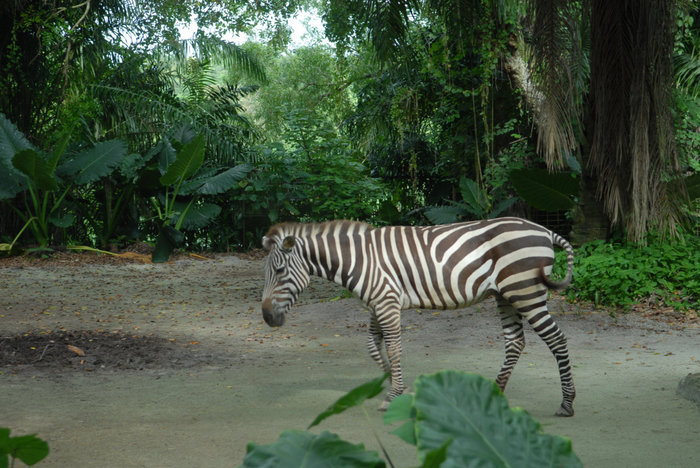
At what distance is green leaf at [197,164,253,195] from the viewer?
51.0ft

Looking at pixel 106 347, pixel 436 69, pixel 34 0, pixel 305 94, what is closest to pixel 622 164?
pixel 436 69

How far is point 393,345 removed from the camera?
5367 millimetres

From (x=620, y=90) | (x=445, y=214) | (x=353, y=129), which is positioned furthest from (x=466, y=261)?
(x=353, y=129)

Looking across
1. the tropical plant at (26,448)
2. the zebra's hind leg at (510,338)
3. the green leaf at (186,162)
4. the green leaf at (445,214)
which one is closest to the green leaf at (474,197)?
the green leaf at (445,214)

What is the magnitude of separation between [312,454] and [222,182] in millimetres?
15107

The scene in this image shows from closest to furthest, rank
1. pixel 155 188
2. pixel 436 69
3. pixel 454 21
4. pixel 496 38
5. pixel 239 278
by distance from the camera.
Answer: pixel 454 21, pixel 496 38, pixel 436 69, pixel 239 278, pixel 155 188

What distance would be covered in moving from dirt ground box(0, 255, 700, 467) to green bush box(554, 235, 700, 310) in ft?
1.20

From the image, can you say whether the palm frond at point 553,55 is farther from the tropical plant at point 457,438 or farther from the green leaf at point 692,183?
the tropical plant at point 457,438

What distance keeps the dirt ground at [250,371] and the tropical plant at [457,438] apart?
1008mm

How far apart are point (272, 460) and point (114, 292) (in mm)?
11293

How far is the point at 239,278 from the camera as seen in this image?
43.0 feet

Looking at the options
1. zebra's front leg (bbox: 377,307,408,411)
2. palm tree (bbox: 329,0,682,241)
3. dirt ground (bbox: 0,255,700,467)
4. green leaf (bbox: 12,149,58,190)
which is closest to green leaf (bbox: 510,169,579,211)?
palm tree (bbox: 329,0,682,241)

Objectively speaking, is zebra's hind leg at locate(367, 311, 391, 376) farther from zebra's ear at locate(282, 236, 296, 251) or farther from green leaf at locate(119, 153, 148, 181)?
green leaf at locate(119, 153, 148, 181)

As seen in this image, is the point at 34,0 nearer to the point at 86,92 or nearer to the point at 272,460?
the point at 86,92
